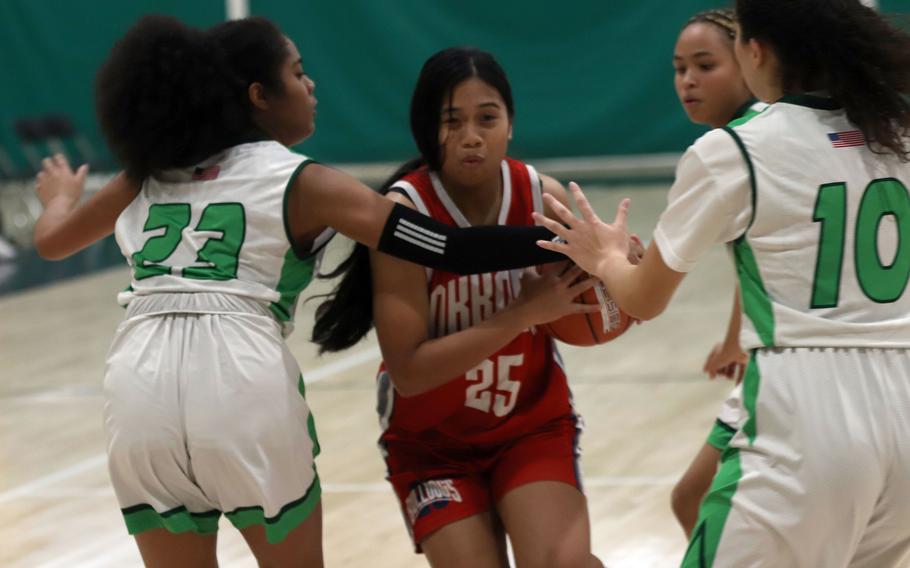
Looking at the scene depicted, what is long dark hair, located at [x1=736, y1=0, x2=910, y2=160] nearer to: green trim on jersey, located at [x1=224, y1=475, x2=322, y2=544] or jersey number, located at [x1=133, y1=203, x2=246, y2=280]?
jersey number, located at [x1=133, y1=203, x2=246, y2=280]

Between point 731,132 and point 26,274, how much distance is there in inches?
368

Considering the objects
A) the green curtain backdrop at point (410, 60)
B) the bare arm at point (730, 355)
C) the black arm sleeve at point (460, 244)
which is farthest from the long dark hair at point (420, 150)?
the green curtain backdrop at point (410, 60)

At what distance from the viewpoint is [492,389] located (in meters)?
3.43

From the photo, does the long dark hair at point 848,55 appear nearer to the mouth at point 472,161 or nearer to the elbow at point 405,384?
the mouth at point 472,161

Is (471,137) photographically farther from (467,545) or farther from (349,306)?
(467,545)

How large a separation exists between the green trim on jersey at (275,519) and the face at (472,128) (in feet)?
2.98

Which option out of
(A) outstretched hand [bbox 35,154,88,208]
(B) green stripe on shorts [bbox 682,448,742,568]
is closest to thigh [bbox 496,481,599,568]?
(B) green stripe on shorts [bbox 682,448,742,568]

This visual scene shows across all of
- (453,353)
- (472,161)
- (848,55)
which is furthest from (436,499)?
(848,55)

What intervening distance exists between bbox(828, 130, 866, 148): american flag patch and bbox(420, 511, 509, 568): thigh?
130 cm

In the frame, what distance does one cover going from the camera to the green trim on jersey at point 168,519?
9.91ft

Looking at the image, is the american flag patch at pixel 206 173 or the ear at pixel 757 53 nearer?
the ear at pixel 757 53

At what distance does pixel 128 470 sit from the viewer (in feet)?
9.90

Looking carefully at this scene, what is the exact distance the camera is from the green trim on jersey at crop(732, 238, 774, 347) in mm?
2529

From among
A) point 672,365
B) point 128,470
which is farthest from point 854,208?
point 672,365
